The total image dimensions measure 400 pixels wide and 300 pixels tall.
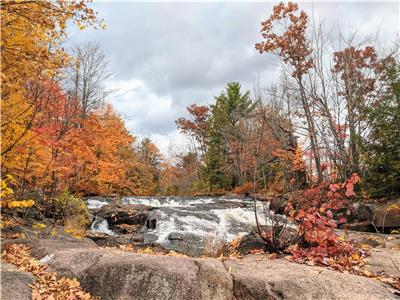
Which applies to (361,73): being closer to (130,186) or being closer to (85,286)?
(85,286)

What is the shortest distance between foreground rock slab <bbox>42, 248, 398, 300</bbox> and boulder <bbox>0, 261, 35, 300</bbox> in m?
0.46

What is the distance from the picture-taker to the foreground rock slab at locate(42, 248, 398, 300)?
3.57 m

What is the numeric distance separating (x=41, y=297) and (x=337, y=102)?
12957 mm

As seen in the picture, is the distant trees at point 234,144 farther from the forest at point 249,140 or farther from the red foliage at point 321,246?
the red foliage at point 321,246

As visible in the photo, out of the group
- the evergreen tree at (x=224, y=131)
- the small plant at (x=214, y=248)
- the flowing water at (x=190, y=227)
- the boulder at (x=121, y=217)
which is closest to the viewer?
the small plant at (x=214, y=248)

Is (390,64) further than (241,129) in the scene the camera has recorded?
No

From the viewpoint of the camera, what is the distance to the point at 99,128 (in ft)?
62.4

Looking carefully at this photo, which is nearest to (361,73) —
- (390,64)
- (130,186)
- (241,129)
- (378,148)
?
(390,64)

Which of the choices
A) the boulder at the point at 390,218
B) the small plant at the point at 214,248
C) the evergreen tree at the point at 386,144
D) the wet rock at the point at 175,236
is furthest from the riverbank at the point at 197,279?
the evergreen tree at the point at 386,144

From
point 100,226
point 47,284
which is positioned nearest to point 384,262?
point 47,284

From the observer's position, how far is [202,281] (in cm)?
376

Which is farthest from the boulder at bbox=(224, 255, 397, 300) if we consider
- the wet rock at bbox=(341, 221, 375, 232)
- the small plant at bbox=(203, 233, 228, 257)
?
the wet rock at bbox=(341, 221, 375, 232)

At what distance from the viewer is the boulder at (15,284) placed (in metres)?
3.32

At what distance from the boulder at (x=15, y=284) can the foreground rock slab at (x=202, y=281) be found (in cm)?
46
